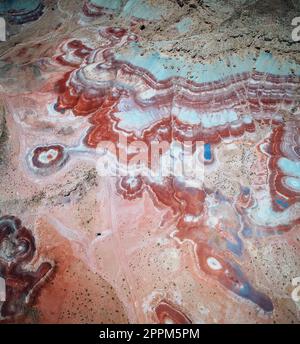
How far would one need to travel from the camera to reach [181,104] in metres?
5.13

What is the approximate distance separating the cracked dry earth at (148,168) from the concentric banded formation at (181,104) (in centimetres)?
2

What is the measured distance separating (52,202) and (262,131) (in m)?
3.06

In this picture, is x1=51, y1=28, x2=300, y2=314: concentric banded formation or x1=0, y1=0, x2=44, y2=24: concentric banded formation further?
x1=0, y1=0, x2=44, y2=24: concentric banded formation

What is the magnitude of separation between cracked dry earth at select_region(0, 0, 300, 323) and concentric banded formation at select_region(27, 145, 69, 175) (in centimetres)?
2

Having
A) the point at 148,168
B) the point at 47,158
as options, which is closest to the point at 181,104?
the point at 148,168

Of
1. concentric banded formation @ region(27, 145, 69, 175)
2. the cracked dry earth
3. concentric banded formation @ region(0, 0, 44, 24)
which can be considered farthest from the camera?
concentric banded formation @ region(0, 0, 44, 24)

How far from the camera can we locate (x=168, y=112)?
511 centimetres

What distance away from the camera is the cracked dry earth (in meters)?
4.03

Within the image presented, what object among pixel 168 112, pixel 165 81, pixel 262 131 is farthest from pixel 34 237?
pixel 262 131

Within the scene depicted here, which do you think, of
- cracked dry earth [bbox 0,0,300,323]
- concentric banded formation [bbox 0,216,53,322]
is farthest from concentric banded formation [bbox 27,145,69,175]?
concentric banded formation [bbox 0,216,53,322]

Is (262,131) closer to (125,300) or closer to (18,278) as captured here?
(125,300)

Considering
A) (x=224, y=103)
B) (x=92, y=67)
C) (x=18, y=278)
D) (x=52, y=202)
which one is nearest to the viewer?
(x=18, y=278)

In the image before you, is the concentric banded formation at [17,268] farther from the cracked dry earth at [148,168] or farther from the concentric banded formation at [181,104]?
the concentric banded formation at [181,104]

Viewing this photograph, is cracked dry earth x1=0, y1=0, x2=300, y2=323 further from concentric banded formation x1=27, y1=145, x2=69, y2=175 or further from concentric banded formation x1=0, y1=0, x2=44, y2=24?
concentric banded formation x1=0, y1=0, x2=44, y2=24
